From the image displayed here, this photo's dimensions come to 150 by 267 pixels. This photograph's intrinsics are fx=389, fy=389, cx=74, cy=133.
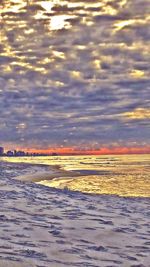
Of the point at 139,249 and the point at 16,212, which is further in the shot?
the point at 16,212

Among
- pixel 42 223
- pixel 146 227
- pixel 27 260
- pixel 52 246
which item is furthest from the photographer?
pixel 146 227

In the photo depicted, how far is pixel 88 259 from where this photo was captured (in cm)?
827

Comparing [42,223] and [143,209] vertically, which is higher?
[42,223]

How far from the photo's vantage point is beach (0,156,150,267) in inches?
319

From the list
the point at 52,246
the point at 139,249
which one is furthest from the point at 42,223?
the point at 139,249

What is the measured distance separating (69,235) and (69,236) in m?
0.12

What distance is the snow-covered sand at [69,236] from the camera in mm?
8078

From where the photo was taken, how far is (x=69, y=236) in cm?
1014

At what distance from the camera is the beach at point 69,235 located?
319 inches

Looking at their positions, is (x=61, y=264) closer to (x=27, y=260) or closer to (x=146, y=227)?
(x=27, y=260)

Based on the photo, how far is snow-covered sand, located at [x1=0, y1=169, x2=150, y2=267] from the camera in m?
8.08

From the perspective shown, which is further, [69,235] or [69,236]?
[69,235]

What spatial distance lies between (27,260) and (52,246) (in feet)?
4.86

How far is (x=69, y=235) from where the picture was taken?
10.3 metres
